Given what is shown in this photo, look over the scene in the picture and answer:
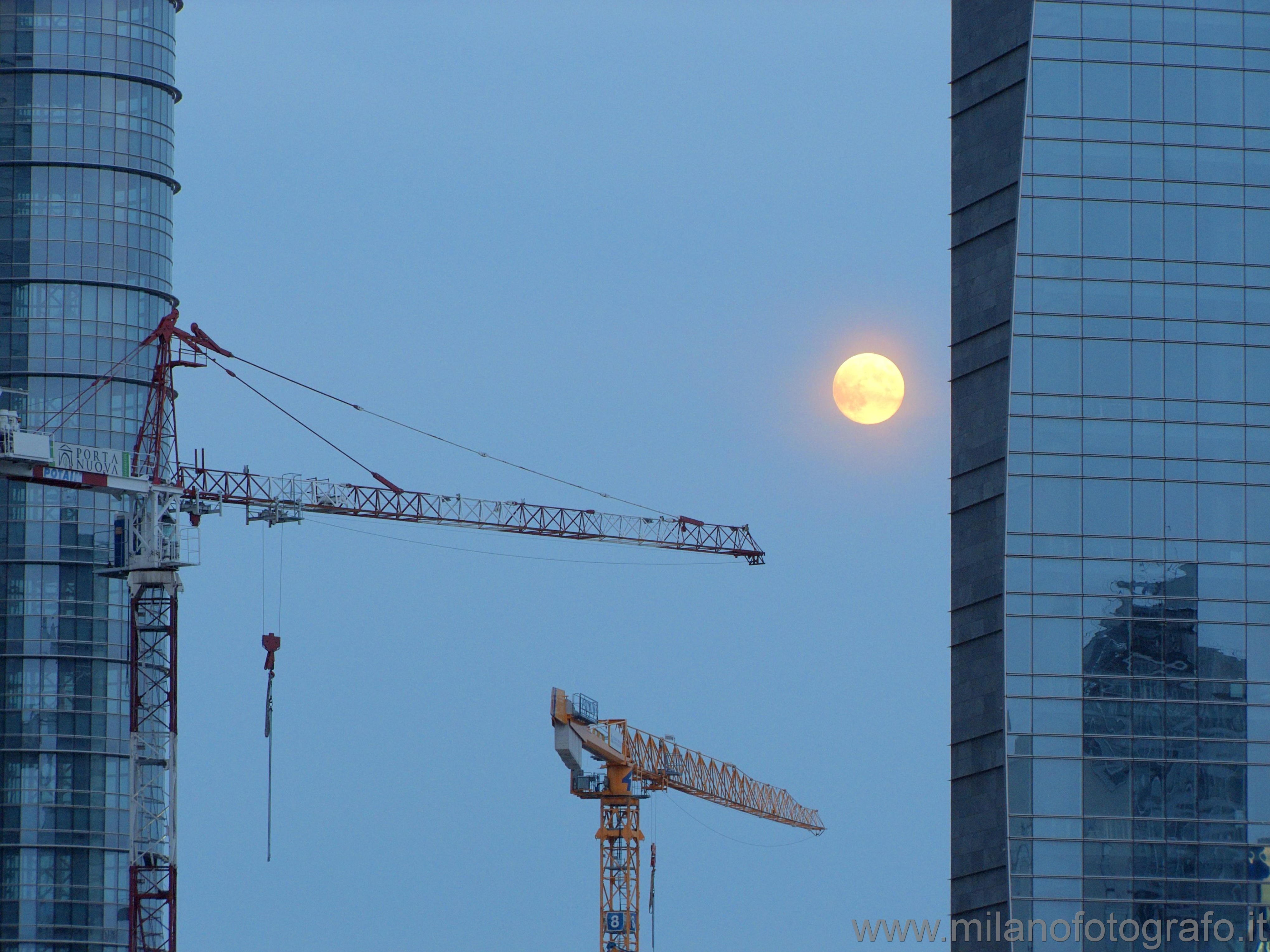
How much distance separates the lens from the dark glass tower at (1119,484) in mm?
145125

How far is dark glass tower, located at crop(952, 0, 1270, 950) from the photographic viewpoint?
14512 cm

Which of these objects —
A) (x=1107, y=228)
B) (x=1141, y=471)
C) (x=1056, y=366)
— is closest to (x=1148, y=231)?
(x=1107, y=228)

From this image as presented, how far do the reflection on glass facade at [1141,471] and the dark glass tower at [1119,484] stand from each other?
0.13 metres

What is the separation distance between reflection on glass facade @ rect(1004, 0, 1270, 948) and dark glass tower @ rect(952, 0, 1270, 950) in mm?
127

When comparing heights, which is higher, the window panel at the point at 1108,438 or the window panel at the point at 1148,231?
the window panel at the point at 1148,231

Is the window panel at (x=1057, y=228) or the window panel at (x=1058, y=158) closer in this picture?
the window panel at (x=1057, y=228)

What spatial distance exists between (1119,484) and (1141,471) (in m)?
1.54

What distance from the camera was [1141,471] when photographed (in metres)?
148

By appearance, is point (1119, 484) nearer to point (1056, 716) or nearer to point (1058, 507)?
point (1058, 507)

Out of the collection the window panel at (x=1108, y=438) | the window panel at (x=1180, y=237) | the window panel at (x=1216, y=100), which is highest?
the window panel at (x=1216, y=100)

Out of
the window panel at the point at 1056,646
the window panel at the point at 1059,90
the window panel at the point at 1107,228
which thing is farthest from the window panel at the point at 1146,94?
the window panel at the point at 1056,646

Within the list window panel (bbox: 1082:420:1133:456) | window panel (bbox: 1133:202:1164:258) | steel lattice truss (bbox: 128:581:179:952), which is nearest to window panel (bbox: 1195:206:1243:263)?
window panel (bbox: 1133:202:1164:258)

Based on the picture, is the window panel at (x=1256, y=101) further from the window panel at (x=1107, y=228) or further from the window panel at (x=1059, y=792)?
the window panel at (x=1059, y=792)

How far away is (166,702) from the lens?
552ft
